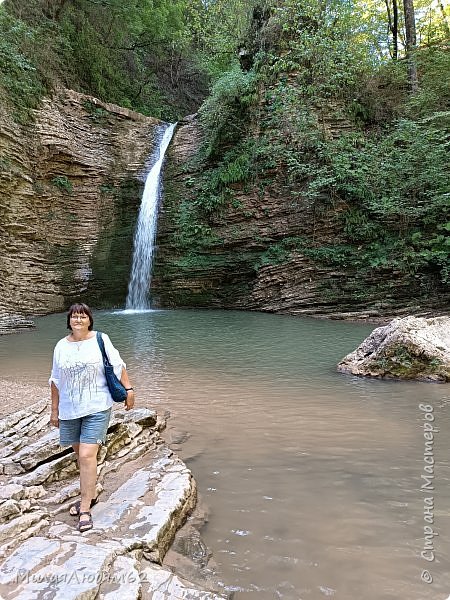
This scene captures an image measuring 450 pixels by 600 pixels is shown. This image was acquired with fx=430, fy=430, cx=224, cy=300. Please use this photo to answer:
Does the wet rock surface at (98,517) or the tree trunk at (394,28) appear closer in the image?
the wet rock surface at (98,517)

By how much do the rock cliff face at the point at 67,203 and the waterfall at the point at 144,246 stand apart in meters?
0.29

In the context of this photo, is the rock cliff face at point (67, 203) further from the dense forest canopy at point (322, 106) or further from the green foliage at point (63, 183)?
the dense forest canopy at point (322, 106)

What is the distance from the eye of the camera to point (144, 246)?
1520 centimetres

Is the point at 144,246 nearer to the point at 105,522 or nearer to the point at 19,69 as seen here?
the point at 19,69

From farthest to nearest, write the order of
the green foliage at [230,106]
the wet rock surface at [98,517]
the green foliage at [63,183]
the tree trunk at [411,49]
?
the green foliage at [230,106]
the green foliage at [63,183]
the tree trunk at [411,49]
the wet rock surface at [98,517]

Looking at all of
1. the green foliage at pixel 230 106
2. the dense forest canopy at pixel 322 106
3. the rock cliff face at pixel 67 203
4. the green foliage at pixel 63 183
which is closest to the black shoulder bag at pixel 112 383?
the dense forest canopy at pixel 322 106

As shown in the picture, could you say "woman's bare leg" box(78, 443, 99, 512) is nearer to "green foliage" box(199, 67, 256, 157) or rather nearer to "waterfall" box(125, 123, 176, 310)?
"waterfall" box(125, 123, 176, 310)

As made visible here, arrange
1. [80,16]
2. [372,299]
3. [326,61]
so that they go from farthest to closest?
[80,16], [326,61], [372,299]

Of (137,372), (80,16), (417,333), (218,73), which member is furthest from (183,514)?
(80,16)

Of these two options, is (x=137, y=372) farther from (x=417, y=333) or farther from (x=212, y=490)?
(x=417, y=333)

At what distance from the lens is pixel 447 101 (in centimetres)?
1346

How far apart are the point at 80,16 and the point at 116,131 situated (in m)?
6.91

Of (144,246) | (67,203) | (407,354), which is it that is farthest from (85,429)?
(67,203)

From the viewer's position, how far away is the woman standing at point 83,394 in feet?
8.45
